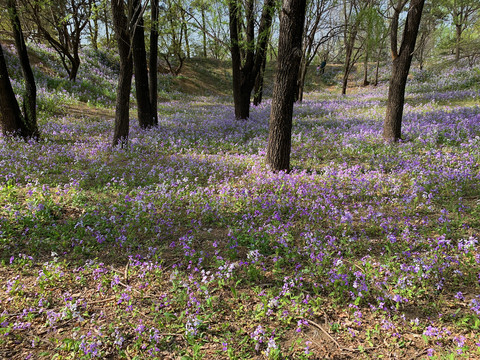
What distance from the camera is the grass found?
336 centimetres

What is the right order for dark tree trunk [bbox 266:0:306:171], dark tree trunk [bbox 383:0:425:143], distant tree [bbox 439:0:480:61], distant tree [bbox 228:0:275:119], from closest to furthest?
dark tree trunk [bbox 266:0:306:171], dark tree trunk [bbox 383:0:425:143], distant tree [bbox 228:0:275:119], distant tree [bbox 439:0:480:61]

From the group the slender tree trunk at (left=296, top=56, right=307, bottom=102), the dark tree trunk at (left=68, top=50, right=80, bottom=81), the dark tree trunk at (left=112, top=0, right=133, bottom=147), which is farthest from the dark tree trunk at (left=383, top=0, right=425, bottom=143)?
Answer: the dark tree trunk at (left=68, top=50, right=80, bottom=81)

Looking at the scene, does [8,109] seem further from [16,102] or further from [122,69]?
[122,69]

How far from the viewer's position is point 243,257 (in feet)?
15.8

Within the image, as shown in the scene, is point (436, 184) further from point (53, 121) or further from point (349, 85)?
point (349, 85)

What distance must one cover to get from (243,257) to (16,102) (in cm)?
1065

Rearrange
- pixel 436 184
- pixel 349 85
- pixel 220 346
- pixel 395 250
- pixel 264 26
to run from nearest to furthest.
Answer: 1. pixel 220 346
2. pixel 395 250
3. pixel 436 184
4. pixel 264 26
5. pixel 349 85

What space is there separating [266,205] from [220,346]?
3207mm

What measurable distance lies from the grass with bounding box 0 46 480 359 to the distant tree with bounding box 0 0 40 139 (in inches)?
68.7

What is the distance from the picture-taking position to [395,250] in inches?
183

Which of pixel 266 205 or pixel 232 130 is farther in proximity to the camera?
pixel 232 130

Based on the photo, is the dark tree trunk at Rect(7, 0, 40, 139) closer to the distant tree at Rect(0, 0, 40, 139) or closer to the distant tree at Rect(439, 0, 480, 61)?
the distant tree at Rect(0, 0, 40, 139)

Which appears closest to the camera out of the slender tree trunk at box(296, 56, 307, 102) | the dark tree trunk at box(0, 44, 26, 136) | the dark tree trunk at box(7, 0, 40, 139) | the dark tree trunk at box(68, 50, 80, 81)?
the dark tree trunk at box(0, 44, 26, 136)

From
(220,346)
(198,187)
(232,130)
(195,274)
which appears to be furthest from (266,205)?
(232,130)
